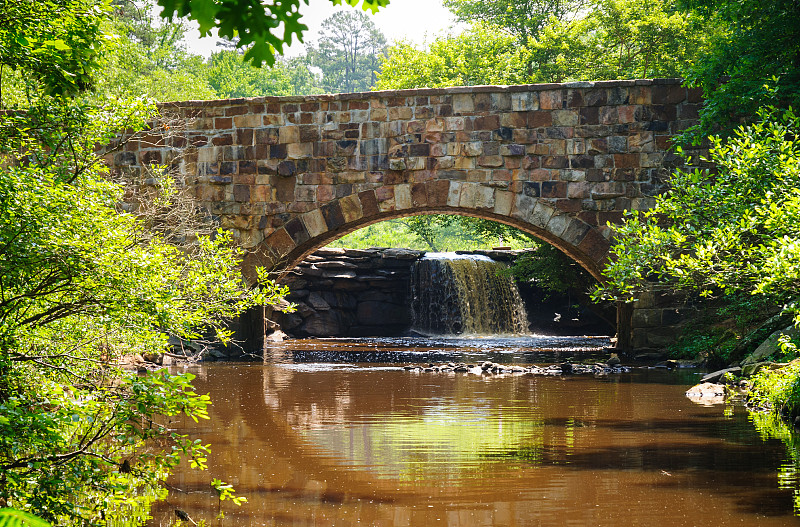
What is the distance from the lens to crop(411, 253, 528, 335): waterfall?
19422 mm

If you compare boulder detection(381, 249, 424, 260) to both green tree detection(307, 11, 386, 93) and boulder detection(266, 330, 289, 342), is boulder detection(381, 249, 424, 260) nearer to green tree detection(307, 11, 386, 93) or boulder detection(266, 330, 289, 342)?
boulder detection(266, 330, 289, 342)

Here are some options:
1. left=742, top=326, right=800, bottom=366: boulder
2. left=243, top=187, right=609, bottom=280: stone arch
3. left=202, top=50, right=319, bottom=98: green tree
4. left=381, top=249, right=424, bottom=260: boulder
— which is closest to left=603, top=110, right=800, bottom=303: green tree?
left=742, top=326, right=800, bottom=366: boulder

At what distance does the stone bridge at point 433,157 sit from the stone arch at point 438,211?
0.02 metres

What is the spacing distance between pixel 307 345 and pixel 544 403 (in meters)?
9.24

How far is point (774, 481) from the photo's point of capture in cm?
410

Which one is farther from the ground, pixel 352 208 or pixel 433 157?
pixel 433 157

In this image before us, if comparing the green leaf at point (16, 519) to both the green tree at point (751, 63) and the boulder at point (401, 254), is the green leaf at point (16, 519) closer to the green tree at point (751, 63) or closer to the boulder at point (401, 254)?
the green tree at point (751, 63)

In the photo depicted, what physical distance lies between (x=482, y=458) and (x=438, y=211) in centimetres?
707

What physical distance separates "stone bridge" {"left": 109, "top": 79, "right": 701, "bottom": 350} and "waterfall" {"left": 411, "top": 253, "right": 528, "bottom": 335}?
26.1 ft

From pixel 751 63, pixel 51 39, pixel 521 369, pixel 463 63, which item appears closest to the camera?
pixel 51 39

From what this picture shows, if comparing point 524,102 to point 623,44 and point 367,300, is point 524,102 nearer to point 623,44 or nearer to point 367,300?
point 367,300

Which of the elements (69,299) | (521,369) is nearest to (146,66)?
(521,369)

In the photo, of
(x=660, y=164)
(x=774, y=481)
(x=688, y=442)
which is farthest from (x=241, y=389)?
(x=660, y=164)

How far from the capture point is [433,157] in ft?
36.6
